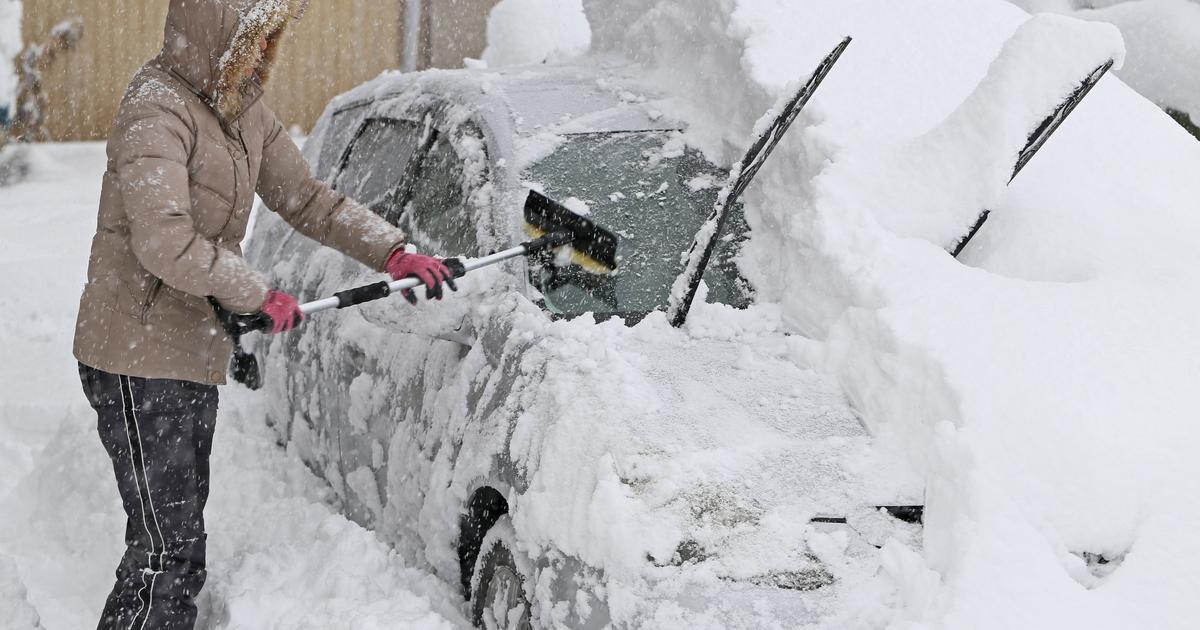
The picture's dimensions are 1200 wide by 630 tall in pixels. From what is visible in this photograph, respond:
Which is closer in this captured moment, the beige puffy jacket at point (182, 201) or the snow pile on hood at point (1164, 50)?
the beige puffy jacket at point (182, 201)

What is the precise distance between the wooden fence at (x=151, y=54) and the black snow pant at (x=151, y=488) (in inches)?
262

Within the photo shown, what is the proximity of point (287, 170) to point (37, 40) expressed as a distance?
25.3 ft

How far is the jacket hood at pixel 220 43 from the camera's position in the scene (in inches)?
100.0

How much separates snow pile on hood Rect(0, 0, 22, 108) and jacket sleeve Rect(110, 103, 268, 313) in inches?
281

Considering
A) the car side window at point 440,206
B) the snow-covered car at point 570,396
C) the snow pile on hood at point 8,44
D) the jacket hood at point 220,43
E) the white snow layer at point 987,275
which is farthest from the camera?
the snow pile on hood at point 8,44

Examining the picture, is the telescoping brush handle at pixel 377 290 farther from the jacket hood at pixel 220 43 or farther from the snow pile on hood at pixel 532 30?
the snow pile on hood at pixel 532 30

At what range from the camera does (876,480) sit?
2.36m

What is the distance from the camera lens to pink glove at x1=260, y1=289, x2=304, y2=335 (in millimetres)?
2619

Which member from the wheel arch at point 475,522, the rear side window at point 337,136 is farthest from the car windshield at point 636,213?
the rear side window at point 337,136

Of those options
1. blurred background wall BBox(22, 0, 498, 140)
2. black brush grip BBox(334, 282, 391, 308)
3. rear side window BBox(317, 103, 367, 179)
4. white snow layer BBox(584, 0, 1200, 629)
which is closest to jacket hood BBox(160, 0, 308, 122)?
black brush grip BBox(334, 282, 391, 308)

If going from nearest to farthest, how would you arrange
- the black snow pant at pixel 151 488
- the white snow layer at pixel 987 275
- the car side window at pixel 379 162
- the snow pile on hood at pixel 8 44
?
the white snow layer at pixel 987 275, the black snow pant at pixel 151 488, the car side window at pixel 379 162, the snow pile on hood at pixel 8 44

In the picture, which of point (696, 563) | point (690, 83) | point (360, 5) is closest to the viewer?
point (696, 563)

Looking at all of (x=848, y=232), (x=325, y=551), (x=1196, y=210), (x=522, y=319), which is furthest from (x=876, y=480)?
(x=325, y=551)

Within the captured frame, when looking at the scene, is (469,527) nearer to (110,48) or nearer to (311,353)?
(311,353)
